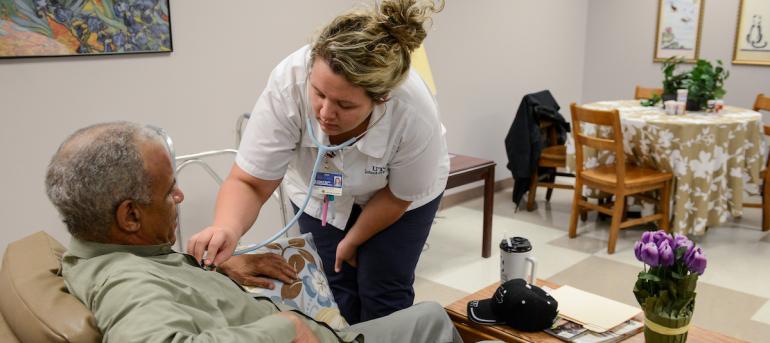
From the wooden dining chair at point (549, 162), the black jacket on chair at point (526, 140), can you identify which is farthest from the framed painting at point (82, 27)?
the wooden dining chair at point (549, 162)

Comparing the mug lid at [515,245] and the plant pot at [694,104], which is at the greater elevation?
the plant pot at [694,104]

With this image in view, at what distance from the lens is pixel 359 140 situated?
1.69 metres

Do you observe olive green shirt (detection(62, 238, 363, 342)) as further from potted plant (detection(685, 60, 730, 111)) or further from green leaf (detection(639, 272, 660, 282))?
potted plant (detection(685, 60, 730, 111))

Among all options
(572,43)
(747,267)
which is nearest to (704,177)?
(747,267)

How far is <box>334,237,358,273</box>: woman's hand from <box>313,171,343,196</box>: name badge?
6.8 inches

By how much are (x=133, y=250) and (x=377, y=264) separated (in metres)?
0.82

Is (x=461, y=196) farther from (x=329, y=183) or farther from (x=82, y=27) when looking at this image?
(x=329, y=183)

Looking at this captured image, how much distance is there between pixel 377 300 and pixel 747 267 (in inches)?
99.1

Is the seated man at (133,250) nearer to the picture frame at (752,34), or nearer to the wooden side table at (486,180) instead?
the wooden side table at (486,180)

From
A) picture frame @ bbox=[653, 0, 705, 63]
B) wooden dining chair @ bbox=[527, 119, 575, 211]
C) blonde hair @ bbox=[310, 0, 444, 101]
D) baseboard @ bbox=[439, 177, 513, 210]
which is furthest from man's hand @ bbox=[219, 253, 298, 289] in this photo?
picture frame @ bbox=[653, 0, 705, 63]

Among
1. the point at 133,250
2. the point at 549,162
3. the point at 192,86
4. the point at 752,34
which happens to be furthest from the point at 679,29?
the point at 133,250

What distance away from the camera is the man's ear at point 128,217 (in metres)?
1.15

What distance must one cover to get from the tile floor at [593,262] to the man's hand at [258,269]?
1600 mm

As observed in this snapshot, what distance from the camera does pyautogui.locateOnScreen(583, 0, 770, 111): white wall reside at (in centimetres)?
501
